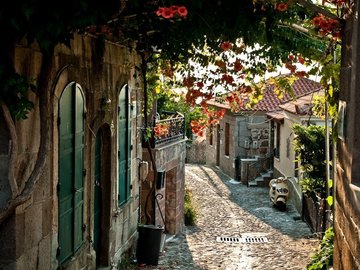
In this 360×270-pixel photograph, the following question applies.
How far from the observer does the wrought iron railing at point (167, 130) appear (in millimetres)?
13117

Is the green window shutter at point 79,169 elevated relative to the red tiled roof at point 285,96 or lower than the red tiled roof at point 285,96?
lower

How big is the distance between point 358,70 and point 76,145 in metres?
3.66

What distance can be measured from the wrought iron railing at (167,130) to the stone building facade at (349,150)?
8276mm

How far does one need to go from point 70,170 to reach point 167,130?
Answer: 7.43 metres

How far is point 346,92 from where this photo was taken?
4.37 meters

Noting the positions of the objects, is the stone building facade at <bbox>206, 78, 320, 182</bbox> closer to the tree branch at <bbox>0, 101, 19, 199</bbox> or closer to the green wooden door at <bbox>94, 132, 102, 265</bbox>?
the green wooden door at <bbox>94, 132, 102, 265</bbox>

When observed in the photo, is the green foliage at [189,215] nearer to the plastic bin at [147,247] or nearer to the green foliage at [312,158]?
the green foliage at [312,158]

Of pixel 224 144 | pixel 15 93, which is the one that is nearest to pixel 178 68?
pixel 15 93

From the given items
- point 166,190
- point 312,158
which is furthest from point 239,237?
point 312,158

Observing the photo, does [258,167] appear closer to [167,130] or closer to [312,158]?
[312,158]

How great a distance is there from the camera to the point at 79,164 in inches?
275

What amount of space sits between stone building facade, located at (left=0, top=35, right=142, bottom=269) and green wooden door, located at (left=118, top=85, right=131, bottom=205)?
0.6 inches

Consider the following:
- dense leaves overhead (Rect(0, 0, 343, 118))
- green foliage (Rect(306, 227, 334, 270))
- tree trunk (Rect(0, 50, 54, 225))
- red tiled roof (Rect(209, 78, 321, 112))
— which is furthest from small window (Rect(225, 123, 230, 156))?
tree trunk (Rect(0, 50, 54, 225))

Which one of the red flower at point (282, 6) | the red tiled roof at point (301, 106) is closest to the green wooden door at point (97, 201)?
the red flower at point (282, 6)
